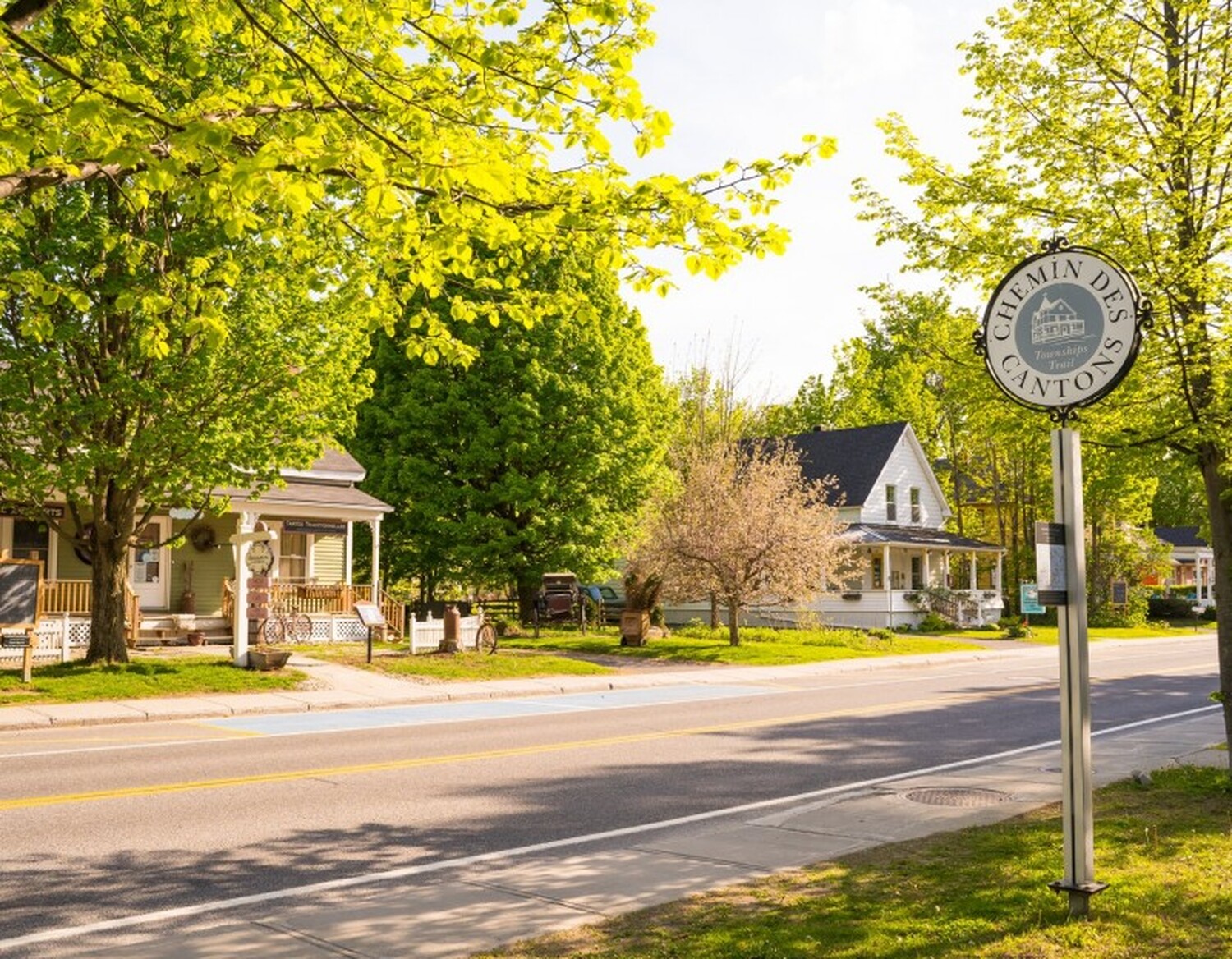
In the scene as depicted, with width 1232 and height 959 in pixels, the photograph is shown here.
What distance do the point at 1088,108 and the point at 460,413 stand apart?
2862 cm

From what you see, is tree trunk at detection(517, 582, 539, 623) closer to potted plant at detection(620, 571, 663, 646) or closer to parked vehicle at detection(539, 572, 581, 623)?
parked vehicle at detection(539, 572, 581, 623)

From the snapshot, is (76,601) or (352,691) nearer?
(352,691)

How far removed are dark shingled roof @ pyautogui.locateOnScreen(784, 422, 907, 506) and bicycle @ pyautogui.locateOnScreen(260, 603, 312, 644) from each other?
88.7 feet

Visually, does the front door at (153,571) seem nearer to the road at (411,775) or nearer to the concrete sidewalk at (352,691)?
the concrete sidewalk at (352,691)

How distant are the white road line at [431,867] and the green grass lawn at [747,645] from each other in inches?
648

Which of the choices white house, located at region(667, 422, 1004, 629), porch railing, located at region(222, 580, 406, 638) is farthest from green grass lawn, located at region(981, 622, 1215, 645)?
porch railing, located at region(222, 580, 406, 638)

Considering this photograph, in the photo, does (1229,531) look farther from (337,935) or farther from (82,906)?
(82,906)

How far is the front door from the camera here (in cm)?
2938

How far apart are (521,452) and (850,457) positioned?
837 inches

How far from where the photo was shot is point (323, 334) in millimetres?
21328

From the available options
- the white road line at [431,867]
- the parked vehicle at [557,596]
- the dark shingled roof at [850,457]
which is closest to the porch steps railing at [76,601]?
the parked vehicle at [557,596]

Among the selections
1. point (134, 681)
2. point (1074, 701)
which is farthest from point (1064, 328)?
point (134, 681)

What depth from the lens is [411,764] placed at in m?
12.6

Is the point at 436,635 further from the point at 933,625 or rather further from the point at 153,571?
the point at 933,625
